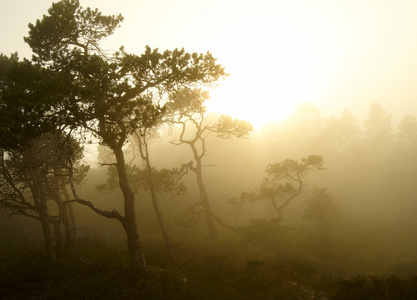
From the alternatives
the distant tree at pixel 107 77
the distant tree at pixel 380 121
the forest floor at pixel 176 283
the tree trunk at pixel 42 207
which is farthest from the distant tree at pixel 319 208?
the distant tree at pixel 380 121

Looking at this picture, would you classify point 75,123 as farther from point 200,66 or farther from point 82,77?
point 200,66

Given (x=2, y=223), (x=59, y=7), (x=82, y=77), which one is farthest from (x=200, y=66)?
(x=2, y=223)

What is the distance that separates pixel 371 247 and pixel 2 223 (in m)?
39.9

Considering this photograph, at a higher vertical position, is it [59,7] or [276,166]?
[59,7]

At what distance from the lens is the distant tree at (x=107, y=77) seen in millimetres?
9172

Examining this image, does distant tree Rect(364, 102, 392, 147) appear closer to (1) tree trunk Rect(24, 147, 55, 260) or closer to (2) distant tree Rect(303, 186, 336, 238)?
(2) distant tree Rect(303, 186, 336, 238)

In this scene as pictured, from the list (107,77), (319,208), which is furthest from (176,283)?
(319,208)

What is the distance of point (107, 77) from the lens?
9.38m

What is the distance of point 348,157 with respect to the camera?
210ft

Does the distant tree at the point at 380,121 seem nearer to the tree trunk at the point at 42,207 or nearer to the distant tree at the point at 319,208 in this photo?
the distant tree at the point at 319,208

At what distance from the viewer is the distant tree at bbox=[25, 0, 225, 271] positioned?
9.17m

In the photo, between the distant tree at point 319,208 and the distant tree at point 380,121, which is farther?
the distant tree at point 380,121

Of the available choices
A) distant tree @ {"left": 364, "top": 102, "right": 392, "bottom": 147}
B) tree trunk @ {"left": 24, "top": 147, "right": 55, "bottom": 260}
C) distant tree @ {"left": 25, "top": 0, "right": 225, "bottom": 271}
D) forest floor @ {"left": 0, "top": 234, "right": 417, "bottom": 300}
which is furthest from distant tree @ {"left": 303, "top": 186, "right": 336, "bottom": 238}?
distant tree @ {"left": 364, "top": 102, "right": 392, "bottom": 147}

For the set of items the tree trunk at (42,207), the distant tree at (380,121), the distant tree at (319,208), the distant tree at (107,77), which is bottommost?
the distant tree at (319,208)
